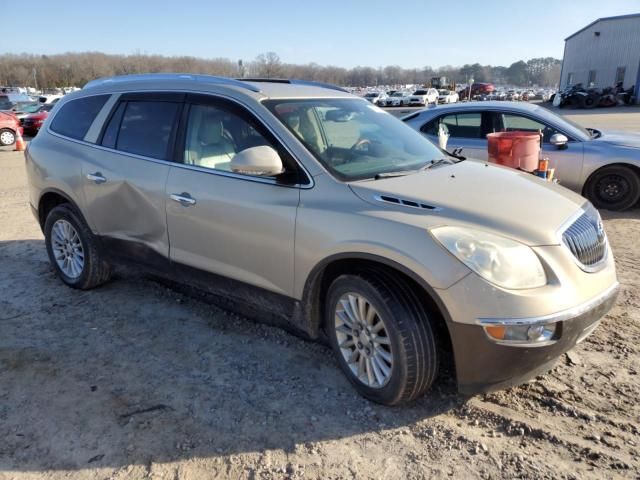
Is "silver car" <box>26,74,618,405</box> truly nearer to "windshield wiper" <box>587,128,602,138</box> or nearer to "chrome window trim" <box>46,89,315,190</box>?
"chrome window trim" <box>46,89,315,190</box>

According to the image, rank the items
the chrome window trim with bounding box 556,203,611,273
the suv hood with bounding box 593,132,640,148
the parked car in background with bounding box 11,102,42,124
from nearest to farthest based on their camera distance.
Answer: the chrome window trim with bounding box 556,203,611,273, the suv hood with bounding box 593,132,640,148, the parked car in background with bounding box 11,102,42,124

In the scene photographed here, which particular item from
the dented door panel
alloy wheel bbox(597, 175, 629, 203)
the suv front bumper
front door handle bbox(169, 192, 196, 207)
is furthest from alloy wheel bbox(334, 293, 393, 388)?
alloy wheel bbox(597, 175, 629, 203)

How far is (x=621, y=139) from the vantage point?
7.27m

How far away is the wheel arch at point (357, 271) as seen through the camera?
2.65 metres

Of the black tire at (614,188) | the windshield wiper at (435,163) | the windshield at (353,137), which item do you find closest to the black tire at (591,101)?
the black tire at (614,188)

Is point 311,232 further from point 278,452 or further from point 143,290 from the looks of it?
point 143,290

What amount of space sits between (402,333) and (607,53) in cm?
5642

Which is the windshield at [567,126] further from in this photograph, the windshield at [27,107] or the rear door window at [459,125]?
the windshield at [27,107]

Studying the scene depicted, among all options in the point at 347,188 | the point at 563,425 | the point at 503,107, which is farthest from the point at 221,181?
the point at 503,107

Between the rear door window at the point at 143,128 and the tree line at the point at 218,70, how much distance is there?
62.2m

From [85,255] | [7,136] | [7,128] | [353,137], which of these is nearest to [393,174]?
[353,137]

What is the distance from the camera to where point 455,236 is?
8.56 feet

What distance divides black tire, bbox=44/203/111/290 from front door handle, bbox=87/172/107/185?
1.59 feet

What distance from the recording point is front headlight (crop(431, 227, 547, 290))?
2506mm
